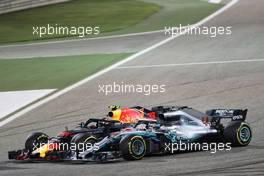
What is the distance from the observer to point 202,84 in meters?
28.6

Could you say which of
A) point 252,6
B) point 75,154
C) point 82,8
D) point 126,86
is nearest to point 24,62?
point 126,86

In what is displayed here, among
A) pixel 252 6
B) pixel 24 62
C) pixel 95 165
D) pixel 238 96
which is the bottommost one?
pixel 95 165

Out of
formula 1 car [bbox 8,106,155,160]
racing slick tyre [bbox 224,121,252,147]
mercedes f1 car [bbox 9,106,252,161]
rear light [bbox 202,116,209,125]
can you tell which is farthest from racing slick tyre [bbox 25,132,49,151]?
racing slick tyre [bbox 224,121,252,147]

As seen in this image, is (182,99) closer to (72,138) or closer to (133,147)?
(72,138)

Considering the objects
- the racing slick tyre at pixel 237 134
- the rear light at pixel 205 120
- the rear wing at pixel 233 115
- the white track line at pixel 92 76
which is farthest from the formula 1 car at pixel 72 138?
the white track line at pixel 92 76

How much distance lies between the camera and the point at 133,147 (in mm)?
17719

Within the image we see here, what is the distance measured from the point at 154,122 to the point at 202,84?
9.66 metres

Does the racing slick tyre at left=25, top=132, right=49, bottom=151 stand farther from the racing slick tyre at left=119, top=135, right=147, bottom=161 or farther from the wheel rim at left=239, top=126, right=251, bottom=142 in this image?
the wheel rim at left=239, top=126, right=251, bottom=142

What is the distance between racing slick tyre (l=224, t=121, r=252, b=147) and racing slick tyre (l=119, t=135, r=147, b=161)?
2.35 meters

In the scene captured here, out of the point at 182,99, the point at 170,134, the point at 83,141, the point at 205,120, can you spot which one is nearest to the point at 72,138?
the point at 83,141

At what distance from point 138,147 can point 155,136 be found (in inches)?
28.9

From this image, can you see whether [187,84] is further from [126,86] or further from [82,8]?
[82,8]

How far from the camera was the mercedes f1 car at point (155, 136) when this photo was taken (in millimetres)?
17797

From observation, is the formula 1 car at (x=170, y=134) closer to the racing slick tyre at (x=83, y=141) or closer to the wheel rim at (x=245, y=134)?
the wheel rim at (x=245, y=134)
